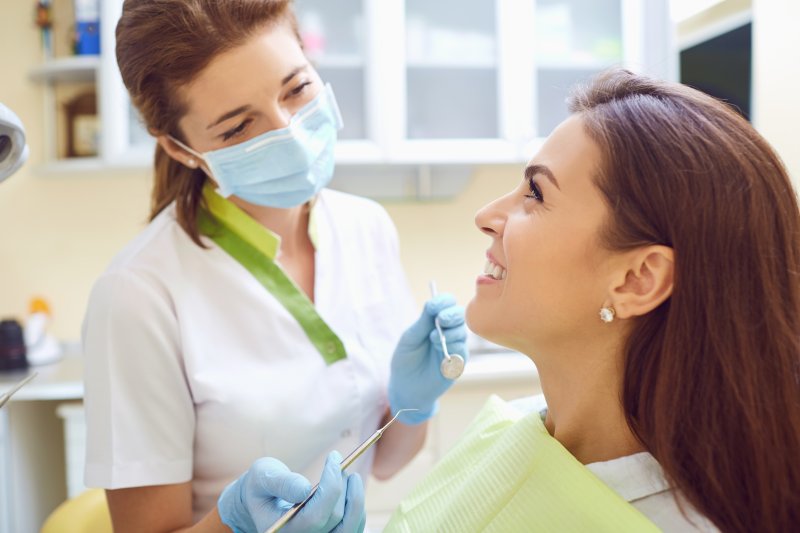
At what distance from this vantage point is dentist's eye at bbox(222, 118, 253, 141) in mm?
1327

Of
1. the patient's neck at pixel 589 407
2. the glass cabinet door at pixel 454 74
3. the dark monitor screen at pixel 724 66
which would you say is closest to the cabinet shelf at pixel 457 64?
the glass cabinet door at pixel 454 74

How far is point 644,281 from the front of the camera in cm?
104

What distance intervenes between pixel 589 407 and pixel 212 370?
60 cm

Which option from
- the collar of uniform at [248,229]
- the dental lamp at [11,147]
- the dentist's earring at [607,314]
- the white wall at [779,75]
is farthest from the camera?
the white wall at [779,75]

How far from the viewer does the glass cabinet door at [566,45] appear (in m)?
2.74

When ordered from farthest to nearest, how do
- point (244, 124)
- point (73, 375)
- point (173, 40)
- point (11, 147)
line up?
point (73, 375)
point (244, 124)
point (173, 40)
point (11, 147)

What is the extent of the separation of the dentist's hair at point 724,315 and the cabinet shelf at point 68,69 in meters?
2.05

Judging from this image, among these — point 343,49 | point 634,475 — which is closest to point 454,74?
point 343,49

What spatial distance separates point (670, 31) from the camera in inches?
109

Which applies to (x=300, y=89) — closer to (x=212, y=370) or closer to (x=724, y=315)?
(x=212, y=370)

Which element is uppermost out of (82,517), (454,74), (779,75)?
(454,74)

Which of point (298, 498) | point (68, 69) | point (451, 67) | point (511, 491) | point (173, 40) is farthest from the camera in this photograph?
point (451, 67)

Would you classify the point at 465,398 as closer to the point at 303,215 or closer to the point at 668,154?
the point at 303,215

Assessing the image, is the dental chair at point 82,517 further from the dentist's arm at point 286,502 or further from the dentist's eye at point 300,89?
the dentist's eye at point 300,89
